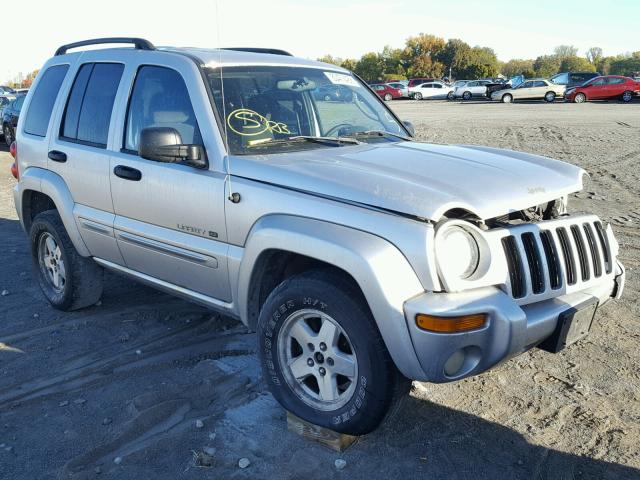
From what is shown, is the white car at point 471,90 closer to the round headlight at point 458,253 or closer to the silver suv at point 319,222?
the silver suv at point 319,222

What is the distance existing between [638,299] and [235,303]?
136 inches

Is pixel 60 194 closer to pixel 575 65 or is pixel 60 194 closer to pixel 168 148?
pixel 168 148

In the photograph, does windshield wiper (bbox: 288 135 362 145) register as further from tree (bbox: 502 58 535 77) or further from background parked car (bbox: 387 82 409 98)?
tree (bbox: 502 58 535 77)

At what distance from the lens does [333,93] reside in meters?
4.65

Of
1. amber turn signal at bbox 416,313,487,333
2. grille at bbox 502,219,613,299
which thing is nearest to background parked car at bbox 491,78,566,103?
grille at bbox 502,219,613,299

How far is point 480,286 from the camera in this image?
2.91 meters

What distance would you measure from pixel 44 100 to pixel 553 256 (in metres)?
4.24

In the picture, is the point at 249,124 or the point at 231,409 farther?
the point at 249,124

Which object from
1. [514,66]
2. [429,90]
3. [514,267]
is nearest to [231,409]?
[514,267]

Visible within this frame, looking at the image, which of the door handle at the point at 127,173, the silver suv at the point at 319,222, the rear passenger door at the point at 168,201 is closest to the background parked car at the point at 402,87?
the silver suv at the point at 319,222

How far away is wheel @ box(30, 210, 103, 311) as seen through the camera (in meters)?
5.12

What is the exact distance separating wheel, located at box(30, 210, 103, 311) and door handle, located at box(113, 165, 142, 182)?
1.14m

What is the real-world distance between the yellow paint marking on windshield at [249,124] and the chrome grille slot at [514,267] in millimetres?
1632

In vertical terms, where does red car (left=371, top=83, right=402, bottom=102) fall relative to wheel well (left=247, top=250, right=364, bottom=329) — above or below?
below
